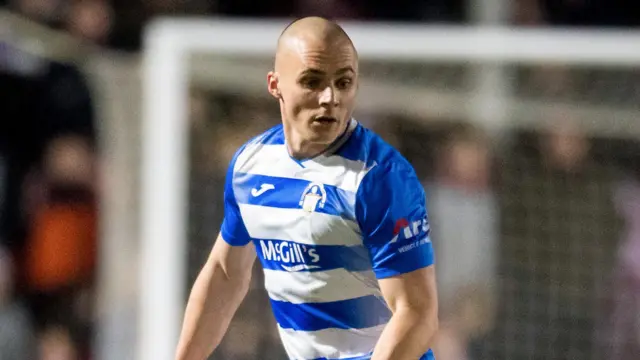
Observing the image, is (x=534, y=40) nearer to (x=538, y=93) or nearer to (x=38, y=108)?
(x=538, y=93)

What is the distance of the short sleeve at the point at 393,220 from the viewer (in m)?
2.47

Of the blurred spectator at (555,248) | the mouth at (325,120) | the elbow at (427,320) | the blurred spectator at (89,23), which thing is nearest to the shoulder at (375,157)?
the mouth at (325,120)

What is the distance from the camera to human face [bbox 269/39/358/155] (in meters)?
2.44

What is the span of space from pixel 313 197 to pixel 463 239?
2517 millimetres

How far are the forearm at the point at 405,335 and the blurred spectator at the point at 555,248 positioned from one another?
2.77 m

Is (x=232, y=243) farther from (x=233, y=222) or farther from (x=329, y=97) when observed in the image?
(x=329, y=97)

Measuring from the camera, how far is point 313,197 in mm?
2598

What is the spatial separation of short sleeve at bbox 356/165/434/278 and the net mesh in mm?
2482

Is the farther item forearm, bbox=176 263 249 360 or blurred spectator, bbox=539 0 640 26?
blurred spectator, bbox=539 0 640 26

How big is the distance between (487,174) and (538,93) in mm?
456

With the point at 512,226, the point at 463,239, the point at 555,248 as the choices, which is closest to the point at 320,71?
the point at 463,239

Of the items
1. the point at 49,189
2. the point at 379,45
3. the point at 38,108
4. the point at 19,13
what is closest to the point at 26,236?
the point at 49,189

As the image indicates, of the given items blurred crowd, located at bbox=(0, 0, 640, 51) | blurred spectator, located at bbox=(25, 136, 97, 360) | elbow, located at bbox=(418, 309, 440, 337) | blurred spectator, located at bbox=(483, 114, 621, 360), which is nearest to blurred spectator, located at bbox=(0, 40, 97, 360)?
blurred spectator, located at bbox=(25, 136, 97, 360)

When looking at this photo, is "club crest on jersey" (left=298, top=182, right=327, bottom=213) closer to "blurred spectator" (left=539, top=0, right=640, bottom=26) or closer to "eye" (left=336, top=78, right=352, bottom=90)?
"eye" (left=336, top=78, right=352, bottom=90)
